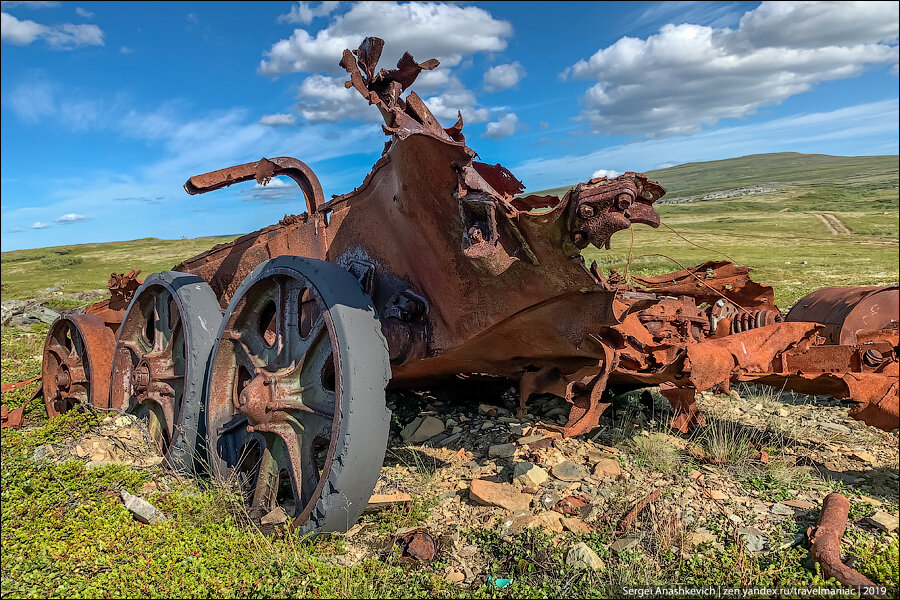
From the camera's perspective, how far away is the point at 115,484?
3863 mm

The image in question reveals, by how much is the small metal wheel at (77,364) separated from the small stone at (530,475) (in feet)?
12.7

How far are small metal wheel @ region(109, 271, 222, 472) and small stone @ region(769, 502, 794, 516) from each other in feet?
12.0

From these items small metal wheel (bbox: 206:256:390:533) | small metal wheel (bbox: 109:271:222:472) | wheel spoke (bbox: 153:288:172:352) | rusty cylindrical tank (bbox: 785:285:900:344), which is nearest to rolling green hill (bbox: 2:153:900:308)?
rusty cylindrical tank (bbox: 785:285:900:344)

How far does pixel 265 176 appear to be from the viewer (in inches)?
202

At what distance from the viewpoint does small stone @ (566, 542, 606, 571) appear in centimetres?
278

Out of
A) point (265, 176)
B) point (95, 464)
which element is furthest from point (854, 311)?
point (95, 464)

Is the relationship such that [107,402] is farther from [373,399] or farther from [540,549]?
[540,549]

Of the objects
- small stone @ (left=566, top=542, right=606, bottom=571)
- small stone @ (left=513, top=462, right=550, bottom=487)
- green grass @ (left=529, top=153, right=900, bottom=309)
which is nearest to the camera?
small stone @ (left=566, top=542, right=606, bottom=571)

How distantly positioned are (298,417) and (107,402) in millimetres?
3053

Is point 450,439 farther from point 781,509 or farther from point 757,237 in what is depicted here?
point 757,237

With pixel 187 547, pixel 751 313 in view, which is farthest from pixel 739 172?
pixel 187 547

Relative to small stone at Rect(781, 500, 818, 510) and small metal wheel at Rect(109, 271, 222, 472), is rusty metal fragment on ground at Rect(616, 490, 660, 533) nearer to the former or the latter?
small stone at Rect(781, 500, 818, 510)

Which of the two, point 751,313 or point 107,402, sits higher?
point 751,313

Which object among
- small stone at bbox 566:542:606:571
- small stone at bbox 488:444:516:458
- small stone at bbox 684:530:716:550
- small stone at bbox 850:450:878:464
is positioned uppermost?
small stone at bbox 488:444:516:458
